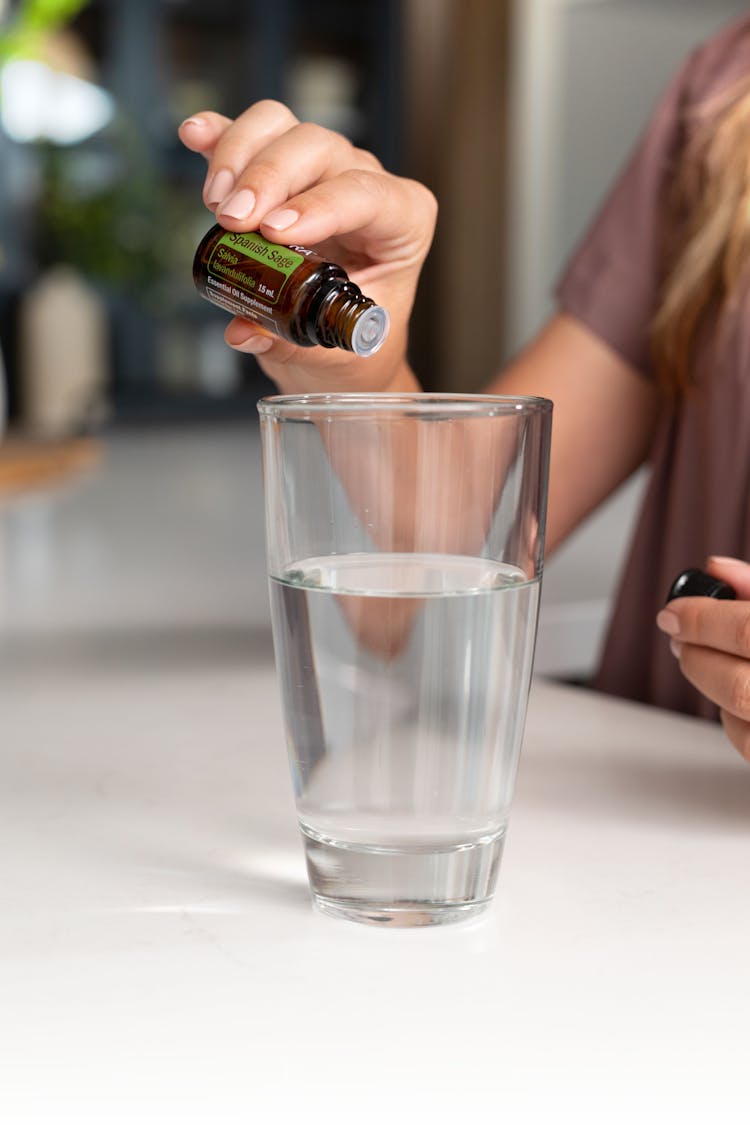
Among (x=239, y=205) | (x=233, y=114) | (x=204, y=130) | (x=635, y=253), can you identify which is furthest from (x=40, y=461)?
(x=233, y=114)

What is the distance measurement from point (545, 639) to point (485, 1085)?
2.40ft

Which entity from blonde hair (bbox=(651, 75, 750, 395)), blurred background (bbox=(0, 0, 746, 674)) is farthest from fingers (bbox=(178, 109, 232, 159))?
blurred background (bbox=(0, 0, 746, 674))

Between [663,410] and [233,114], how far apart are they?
326 cm

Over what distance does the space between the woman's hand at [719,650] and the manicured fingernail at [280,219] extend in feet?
0.74

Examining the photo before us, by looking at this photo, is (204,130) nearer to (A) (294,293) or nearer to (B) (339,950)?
(A) (294,293)

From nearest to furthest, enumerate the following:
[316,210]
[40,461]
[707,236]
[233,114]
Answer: [316,210], [707,236], [40,461], [233,114]

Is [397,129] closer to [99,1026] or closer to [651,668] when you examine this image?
[651,668]

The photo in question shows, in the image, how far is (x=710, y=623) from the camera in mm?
590

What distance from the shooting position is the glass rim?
0.44 meters

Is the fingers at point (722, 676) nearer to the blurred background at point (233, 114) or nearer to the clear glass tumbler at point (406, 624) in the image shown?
the clear glass tumbler at point (406, 624)

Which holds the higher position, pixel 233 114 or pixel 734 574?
pixel 233 114

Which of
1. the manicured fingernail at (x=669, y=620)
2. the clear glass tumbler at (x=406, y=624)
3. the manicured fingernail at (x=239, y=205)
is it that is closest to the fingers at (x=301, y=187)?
the manicured fingernail at (x=239, y=205)

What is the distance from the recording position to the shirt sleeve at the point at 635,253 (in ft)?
3.43

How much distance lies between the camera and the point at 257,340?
0.61m
